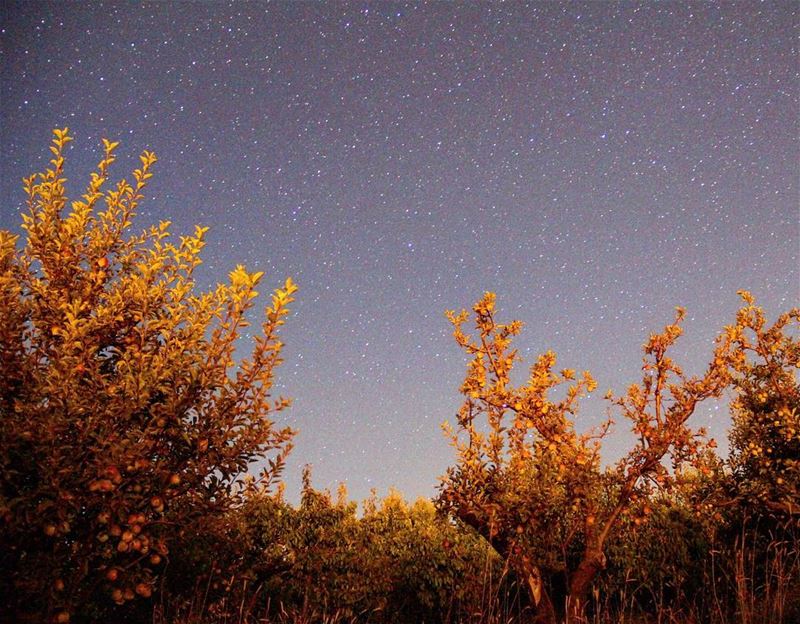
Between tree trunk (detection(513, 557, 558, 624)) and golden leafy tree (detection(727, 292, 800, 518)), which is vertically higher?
golden leafy tree (detection(727, 292, 800, 518))

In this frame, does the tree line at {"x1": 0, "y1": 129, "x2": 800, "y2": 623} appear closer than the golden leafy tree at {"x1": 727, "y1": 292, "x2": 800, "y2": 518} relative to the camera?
Yes

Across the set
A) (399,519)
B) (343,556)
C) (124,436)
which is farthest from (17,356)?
(399,519)

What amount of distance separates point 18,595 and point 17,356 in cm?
218

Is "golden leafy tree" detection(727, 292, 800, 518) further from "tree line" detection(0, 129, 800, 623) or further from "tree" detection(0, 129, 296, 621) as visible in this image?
"tree" detection(0, 129, 296, 621)

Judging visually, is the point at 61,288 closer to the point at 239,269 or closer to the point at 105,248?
the point at 105,248

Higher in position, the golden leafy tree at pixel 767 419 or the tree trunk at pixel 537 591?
the golden leafy tree at pixel 767 419

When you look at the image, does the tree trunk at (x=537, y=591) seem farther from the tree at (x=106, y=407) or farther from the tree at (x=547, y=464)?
the tree at (x=106, y=407)

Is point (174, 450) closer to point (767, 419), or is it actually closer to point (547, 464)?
point (547, 464)

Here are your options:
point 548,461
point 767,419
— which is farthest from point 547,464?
point 767,419

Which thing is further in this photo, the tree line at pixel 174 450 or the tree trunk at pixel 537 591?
the tree trunk at pixel 537 591

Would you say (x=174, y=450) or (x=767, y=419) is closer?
(x=174, y=450)

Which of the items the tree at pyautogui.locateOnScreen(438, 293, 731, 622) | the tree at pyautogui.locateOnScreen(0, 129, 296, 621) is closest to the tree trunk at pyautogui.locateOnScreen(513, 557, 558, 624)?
the tree at pyautogui.locateOnScreen(438, 293, 731, 622)

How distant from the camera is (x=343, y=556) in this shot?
1409 cm

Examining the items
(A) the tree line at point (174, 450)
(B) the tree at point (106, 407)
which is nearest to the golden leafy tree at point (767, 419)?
(A) the tree line at point (174, 450)
